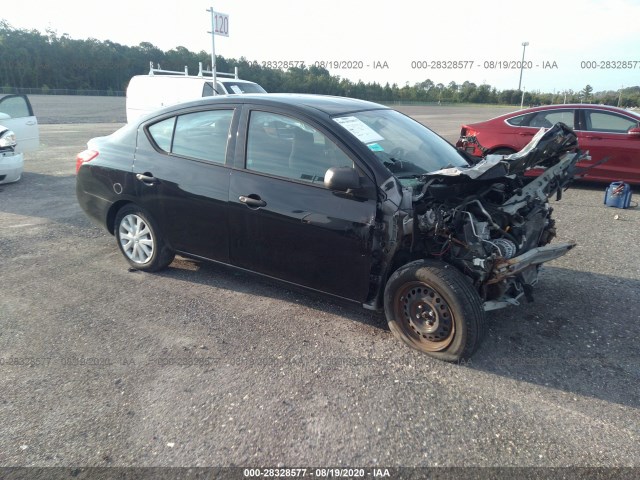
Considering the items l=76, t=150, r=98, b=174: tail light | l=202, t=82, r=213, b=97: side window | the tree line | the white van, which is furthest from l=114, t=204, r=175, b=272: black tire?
the tree line

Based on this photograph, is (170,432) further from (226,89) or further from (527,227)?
(226,89)

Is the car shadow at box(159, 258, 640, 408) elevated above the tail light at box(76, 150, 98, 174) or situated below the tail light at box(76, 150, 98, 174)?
below

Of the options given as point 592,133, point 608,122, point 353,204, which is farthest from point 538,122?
point 353,204

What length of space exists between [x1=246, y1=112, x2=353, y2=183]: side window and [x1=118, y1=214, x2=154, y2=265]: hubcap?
1460 millimetres

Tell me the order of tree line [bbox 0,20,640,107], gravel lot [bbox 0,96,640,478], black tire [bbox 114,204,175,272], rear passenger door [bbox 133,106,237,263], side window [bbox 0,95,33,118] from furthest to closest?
tree line [bbox 0,20,640,107]
side window [bbox 0,95,33,118]
black tire [bbox 114,204,175,272]
rear passenger door [bbox 133,106,237,263]
gravel lot [bbox 0,96,640,478]

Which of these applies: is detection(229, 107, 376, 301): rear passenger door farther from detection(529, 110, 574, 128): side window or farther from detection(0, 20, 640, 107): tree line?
detection(0, 20, 640, 107): tree line

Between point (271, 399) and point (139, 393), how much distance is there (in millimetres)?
831

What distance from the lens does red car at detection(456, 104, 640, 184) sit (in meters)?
8.58

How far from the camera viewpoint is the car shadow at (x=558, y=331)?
326cm

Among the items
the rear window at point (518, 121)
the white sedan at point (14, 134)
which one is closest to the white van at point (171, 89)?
the white sedan at point (14, 134)

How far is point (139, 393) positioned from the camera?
3.09m

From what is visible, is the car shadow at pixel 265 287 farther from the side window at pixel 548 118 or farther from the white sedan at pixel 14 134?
the side window at pixel 548 118

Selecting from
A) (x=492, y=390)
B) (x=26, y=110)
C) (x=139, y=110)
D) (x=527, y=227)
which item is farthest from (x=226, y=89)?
(x=492, y=390)

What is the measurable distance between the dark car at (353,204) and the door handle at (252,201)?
1 cm
